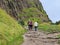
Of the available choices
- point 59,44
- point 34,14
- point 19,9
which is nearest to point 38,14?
point 34,14

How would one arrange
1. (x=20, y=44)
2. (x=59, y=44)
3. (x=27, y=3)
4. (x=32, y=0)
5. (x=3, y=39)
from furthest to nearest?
(x=32, y=0) < (x=27, y=3) < (x=59, y=44) < (x=20, y=44) < (x=3, y=39)

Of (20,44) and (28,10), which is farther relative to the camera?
(28,10)

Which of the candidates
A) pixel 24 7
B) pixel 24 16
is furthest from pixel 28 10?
pixel 24 16

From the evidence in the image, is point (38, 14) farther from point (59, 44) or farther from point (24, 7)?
point (59, 44)

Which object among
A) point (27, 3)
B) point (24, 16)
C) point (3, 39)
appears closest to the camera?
point (3, 39)

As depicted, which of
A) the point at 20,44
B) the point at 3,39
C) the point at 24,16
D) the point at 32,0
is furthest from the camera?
the point at 32,0

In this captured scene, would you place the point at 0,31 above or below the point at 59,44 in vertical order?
above

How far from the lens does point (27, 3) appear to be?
8638 cm

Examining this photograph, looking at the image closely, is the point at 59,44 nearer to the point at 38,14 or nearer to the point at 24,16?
the point at 24,16

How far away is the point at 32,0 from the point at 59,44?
233ft

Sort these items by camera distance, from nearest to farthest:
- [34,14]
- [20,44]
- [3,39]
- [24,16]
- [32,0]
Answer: [3,39] → [20,44] → [24,16] → [34,14] → [32,0]

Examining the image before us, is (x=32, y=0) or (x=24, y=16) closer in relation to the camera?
(x=24, y=16)

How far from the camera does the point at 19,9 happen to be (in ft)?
243

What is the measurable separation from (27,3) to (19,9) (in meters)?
12.6
